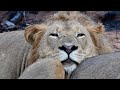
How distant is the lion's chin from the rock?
0.12ft

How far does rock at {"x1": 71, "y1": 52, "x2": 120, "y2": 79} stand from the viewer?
12.7 ft

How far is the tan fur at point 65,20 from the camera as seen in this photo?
189 inches

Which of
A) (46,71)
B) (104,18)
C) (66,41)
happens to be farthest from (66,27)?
(104,18)

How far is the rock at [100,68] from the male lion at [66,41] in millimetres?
91

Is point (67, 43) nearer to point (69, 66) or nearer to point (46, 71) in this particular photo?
point (69, 66)

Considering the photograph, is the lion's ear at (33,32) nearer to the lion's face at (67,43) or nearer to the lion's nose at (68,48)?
the lion's face at (67,43)

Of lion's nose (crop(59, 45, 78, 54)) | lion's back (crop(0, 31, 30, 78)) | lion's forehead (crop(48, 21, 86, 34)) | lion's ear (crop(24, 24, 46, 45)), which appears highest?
lion's forehead (crop(48, 21, 86, 34))

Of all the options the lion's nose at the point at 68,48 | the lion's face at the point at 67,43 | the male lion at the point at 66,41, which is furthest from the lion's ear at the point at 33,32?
the lion's nose at the point at 68,48

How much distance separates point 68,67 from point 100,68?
1.10ft

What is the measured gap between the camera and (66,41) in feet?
14.1

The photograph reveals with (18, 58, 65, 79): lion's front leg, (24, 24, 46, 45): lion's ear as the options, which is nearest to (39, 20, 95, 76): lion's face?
(24, 24, 46, 45): lion's ear

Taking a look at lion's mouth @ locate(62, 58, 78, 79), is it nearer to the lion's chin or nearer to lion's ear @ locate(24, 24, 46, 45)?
the lion's chin
